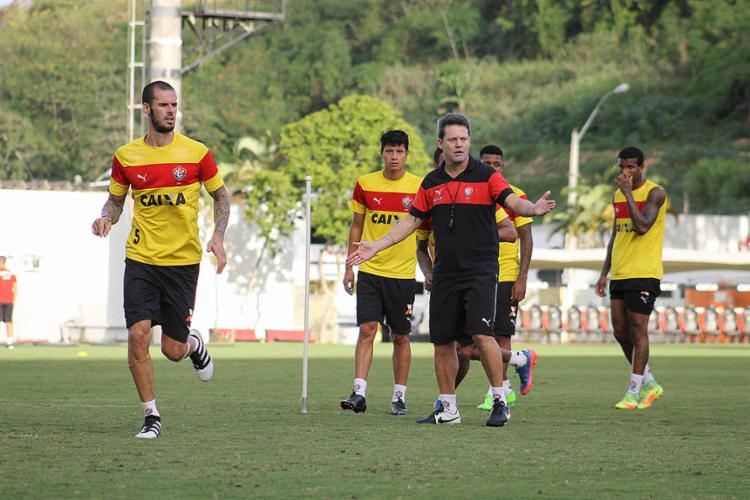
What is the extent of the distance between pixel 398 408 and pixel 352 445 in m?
2.98

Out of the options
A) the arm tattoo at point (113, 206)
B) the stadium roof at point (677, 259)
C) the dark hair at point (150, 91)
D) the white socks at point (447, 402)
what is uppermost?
the dark hair at point (150, 91)

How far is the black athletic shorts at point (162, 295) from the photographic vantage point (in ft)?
32.5

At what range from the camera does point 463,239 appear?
1073 centimetres

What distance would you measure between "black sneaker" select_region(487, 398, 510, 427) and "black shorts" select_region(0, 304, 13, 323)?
81.1 ft

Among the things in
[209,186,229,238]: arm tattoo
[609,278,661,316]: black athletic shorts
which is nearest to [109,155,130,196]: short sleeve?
[209,186,229,238]: arm tattoo

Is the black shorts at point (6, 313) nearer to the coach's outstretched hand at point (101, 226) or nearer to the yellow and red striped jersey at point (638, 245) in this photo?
the yellow and red striped jersey at point (638, 245)

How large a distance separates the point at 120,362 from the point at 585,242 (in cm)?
3231

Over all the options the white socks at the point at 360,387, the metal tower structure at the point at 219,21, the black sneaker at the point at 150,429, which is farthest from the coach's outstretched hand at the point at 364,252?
the metal tower structure at the point at 219,21

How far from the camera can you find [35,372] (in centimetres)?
1842

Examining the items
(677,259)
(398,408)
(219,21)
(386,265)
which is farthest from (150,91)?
(677,259)

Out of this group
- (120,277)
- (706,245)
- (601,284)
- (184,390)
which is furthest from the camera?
(706,245)

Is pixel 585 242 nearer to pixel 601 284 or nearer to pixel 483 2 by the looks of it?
pixel 601 284

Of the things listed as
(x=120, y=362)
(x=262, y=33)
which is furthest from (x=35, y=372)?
(x=262, y=33)

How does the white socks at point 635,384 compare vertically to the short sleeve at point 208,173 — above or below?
below
